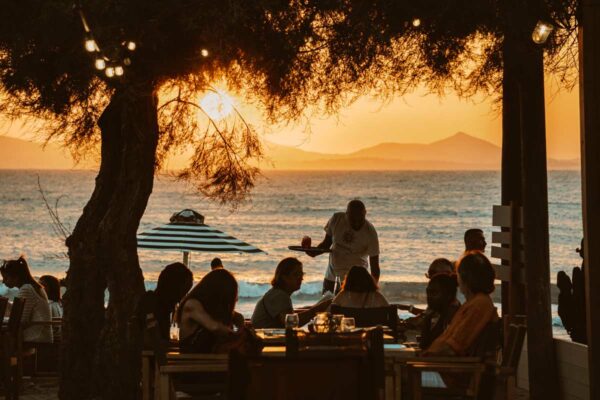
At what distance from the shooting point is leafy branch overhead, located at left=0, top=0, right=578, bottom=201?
7.58 metres

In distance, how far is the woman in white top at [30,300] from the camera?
958 cm

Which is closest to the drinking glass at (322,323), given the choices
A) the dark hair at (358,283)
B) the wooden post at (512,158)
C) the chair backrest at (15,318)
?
the dark hair at (358,283)

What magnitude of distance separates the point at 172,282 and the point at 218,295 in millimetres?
724

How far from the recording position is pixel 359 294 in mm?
7996

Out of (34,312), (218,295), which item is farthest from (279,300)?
(34,312)

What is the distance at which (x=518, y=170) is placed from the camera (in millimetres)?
9641

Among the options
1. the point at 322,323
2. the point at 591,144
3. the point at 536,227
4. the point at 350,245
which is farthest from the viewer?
the point at 350,245

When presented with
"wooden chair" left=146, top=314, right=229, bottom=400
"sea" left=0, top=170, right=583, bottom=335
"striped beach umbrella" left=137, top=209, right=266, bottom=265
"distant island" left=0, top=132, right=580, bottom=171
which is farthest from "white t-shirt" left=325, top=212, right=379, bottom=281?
"distant island" left=0, top=132, right=580, bottom=171

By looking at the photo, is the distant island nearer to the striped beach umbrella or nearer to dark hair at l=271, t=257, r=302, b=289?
the striped beach umbrella

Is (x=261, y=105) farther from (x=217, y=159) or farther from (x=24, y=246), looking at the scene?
(x=24, y=246)

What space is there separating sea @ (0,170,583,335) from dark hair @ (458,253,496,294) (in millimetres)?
27967

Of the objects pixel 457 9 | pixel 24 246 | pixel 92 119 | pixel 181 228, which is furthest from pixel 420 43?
pixel 24 246

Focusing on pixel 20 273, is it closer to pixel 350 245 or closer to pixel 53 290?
pixel 53 290

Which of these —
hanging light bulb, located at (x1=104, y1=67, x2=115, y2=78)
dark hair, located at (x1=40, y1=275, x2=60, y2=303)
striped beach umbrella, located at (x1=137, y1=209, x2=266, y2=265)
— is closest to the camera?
hanging light bulb, located at (x1=104, y1=67, x2=115, y2=78)
